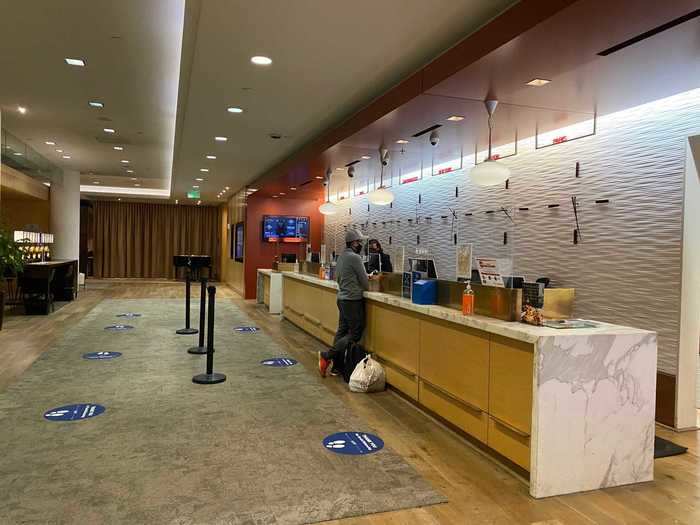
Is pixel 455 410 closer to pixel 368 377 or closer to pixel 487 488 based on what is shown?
pixel 487 488

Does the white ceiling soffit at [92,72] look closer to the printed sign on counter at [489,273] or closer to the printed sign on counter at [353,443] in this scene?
the printed sign on counter at [489,273]

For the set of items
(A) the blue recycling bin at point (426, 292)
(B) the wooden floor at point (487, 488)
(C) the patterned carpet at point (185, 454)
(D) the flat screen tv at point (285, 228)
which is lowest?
(B) the wooden floor at point (487, 488)

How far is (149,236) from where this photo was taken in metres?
21.0

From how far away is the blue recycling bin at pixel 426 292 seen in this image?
448cm

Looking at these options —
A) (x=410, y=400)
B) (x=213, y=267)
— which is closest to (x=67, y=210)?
(x=213, y=267)

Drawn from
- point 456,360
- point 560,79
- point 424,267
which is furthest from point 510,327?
point 560,79

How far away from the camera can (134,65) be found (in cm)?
571

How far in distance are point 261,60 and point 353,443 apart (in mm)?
3204

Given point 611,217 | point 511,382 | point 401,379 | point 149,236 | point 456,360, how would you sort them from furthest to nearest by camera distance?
point 149,236
point 611,217
point 401,379
point 456,360
point 511,382

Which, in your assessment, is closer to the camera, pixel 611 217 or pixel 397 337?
pixel 397 337

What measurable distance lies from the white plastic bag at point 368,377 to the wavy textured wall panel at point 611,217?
3.89 ft

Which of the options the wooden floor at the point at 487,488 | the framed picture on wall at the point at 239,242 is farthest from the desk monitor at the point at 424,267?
the framed picture on wall at the point at 239,242

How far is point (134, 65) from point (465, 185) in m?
4.62

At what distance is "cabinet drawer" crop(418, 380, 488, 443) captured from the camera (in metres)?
3.53
